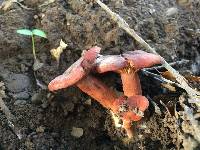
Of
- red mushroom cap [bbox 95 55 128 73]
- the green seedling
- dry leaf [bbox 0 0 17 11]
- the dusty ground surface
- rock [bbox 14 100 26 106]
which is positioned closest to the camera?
red mushroom cap [bbox 95 55 128 73]

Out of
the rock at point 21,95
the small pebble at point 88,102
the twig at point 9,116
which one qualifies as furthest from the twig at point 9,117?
the small pebble at point 88,102

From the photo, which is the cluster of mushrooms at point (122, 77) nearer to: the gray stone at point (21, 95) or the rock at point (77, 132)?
the rock at point (77, 132)

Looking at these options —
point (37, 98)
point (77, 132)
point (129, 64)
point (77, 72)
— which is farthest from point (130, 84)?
point (37, 98)

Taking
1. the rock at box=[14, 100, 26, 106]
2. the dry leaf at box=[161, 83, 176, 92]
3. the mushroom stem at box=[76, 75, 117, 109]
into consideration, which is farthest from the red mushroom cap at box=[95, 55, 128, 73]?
the rock at box=[14, 100, 26, 106]

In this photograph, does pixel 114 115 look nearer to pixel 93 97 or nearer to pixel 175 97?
pixel 93 97

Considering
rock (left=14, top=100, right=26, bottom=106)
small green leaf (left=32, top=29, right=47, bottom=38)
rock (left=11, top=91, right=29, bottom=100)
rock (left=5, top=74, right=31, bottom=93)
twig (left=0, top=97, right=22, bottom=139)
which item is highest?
small green leaf (left=32, top=29, right=47, bottom=38)

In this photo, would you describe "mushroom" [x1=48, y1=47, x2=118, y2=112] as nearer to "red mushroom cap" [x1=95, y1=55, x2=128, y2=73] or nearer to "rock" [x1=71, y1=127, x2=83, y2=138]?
"red mushroom cap" [x1=95, y1=55, x2=128, y2=73]

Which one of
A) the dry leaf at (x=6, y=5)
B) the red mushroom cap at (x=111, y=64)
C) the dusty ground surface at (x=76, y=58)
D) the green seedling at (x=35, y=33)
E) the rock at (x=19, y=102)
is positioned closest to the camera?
the red mushroom cap at (x=111, y=64)

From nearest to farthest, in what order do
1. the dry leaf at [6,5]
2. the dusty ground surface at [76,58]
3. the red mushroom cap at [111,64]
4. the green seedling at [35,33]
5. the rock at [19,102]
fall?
the red mushroom cap at [111,64], the dusty ground surface at [76,58], the rock at [19,102], the green seedling at [35,33], the dry leaf at [6,5]
